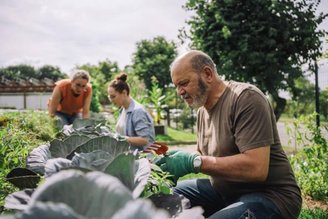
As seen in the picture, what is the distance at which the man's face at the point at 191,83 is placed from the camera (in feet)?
8.03

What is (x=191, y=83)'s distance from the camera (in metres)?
2.46

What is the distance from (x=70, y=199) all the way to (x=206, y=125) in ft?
6.48

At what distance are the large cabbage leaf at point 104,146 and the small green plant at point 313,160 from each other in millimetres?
3618

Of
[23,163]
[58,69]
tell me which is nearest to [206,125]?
[23,163]

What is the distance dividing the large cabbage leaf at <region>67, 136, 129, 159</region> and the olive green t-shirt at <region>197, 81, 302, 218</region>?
1034mm

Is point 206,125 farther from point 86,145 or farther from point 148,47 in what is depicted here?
point 148,47

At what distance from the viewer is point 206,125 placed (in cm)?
262

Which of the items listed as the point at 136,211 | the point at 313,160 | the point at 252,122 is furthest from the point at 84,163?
the point at 313,160

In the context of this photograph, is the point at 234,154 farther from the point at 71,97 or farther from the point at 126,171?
the point at 71,97

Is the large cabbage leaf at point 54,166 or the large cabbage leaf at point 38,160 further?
the large cabbage leaf at point 38,160

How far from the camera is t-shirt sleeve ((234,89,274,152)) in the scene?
209 cm

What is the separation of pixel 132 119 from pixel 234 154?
88.0 inches

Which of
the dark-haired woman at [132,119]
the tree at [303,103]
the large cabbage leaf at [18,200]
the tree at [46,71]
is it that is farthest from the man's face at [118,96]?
the tree at [46,71]

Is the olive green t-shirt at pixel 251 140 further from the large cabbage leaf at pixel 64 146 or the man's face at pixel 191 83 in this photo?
the large cabbage leaf at pixel 64 146
